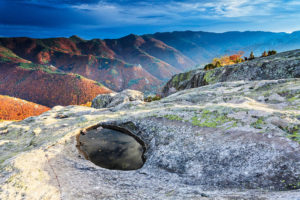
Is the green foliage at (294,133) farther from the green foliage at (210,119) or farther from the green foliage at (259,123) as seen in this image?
the green foliage at (210,119)

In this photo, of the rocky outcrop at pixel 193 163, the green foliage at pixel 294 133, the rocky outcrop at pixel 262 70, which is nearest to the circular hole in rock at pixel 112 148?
the rocky outcrop at pixel 193 163

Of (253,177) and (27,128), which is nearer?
(253,177)

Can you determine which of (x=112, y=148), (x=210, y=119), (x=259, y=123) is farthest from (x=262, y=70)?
(x=112, y=148)

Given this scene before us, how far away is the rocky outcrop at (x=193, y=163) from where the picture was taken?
8.30 metres

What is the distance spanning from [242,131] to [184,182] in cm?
531

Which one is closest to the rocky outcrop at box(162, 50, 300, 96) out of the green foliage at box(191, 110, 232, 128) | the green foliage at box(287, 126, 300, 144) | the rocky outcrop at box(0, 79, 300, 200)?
the rocky outcrop at box(0, 79, 300, 200)

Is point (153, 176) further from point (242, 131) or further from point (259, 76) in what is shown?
point (259, 76)

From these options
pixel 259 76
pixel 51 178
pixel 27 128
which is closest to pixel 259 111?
pixel 51 178

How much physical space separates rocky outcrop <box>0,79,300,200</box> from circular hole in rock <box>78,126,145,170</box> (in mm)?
850

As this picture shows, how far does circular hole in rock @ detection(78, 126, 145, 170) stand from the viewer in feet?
44.5

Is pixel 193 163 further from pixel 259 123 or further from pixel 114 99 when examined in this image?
pixel 114 99

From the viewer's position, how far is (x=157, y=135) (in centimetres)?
1571

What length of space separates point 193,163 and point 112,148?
7999 millimetres

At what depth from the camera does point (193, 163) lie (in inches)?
438
